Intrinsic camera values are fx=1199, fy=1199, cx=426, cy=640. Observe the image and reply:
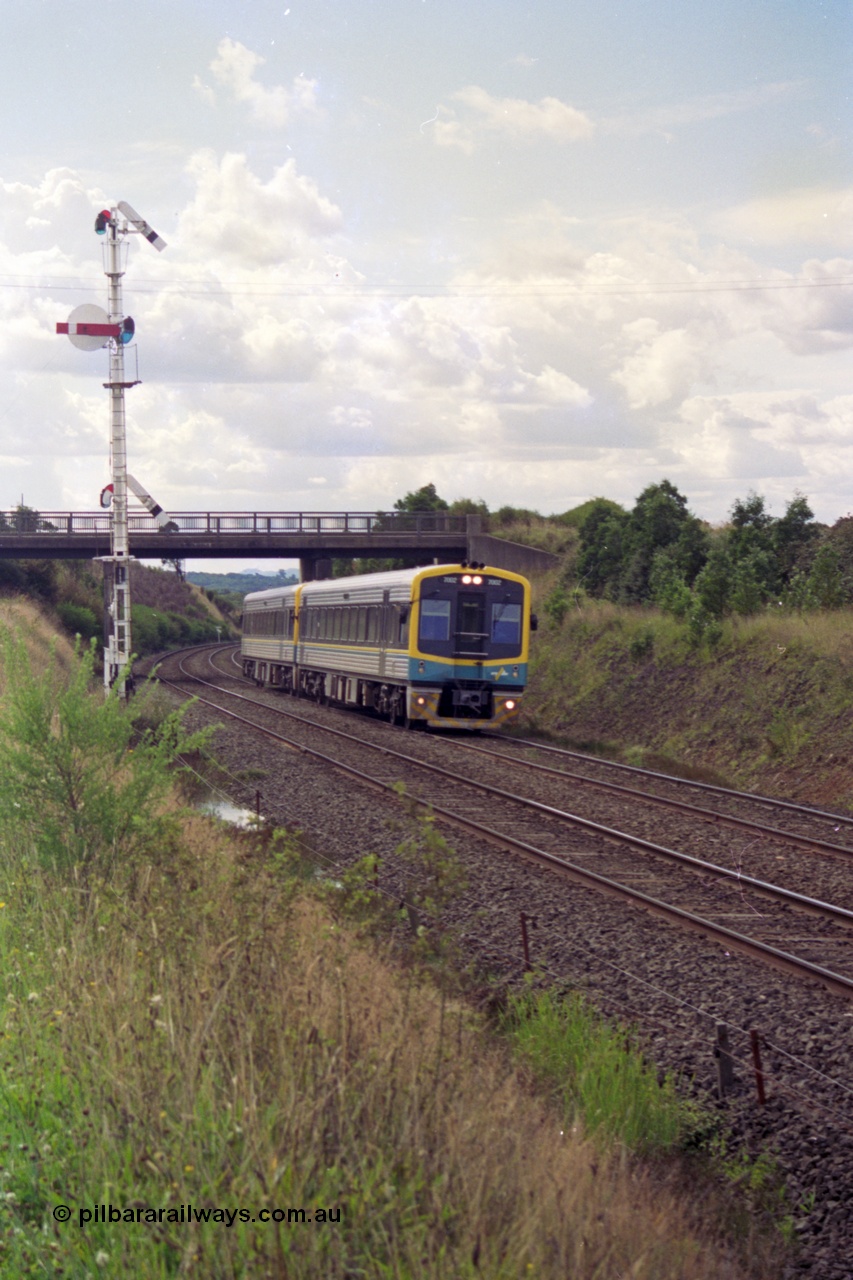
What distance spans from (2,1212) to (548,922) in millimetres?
5944

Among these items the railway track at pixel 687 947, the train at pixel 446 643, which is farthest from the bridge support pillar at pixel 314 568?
the railway track at pixel 687 947

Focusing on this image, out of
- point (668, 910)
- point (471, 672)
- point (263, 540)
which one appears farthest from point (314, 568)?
point (668, 910)

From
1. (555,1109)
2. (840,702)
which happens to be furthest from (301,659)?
(555,1109)

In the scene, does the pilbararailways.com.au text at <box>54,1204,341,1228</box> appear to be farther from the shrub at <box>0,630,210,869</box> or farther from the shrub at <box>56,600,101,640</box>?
the shrub at <box>56,600,101,640</box>

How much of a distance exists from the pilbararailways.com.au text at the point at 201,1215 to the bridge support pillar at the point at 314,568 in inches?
1591

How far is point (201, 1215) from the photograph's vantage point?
3268 mm

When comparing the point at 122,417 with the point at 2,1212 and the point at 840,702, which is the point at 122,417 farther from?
the point at 2,1212

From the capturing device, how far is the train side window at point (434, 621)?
22906mm

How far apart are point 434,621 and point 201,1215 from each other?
19.8 m

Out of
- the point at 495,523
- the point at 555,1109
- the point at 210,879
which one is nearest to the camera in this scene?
the point at 555,1109

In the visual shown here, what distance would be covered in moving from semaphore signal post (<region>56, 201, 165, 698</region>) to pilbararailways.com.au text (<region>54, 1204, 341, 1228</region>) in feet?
60.4

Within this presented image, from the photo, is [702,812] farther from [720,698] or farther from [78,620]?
[78,620]

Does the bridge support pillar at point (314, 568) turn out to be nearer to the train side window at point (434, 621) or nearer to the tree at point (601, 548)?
the tree at point (601, 548)

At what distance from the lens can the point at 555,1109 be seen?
5.50 metres
